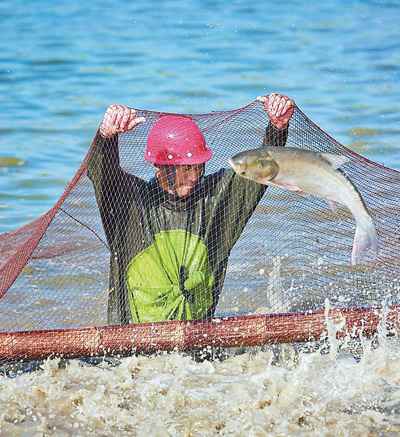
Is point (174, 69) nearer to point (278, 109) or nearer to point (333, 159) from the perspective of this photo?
point (278, 109)

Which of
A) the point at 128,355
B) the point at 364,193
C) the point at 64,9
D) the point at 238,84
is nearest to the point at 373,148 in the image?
the point at 238,84

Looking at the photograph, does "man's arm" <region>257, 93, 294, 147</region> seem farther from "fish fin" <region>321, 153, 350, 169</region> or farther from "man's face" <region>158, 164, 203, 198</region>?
"fish fin" <region>321, 153, 350, 169</region>

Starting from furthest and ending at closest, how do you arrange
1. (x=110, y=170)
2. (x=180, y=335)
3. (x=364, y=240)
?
1. (x=110, y=170)
2. (x=180, y=335)
3. (x=364, y=240)

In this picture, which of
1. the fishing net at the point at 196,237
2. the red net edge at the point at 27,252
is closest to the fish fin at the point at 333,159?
the fishing net at the point at 196,237

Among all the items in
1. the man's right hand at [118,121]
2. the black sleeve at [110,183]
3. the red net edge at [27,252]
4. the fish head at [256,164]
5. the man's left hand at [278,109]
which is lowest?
the red net edge at [27,252]

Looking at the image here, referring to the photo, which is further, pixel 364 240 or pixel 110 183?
pixel 110 183

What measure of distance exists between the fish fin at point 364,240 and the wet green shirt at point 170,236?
71 cm

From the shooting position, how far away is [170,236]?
5.39 metres

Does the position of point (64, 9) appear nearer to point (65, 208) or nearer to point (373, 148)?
point (373, 148)

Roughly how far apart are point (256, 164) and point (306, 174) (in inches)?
10.4

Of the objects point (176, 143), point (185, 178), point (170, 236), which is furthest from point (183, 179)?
point (170, 236)

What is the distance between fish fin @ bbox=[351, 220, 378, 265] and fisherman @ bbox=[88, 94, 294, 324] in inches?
27.8

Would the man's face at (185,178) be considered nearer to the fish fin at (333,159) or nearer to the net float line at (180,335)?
the net float line at (180,335)

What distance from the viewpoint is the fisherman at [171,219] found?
535 cm
